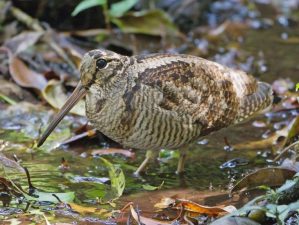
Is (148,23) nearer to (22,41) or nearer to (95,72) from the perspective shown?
(22,41)

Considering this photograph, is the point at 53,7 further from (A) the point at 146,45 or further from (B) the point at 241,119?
(B) the point at 241,119

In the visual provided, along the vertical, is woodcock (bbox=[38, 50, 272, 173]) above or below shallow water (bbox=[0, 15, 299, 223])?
above

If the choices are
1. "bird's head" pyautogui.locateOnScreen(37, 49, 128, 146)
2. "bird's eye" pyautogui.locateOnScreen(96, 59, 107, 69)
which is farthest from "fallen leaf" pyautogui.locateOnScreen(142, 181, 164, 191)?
"bird's eye" pyautogui.locateOnScreen(96, 59, 107, 69)

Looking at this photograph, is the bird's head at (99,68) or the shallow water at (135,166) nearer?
the bird's head at (99,68)

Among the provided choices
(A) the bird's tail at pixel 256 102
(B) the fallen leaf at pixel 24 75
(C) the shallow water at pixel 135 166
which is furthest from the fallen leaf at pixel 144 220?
(B) the fallen leaf at pixel 24 75

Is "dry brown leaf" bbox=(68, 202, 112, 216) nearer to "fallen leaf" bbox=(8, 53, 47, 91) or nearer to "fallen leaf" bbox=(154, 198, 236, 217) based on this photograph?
"fallen leaf" bbox=(154, 198, 236, 217)

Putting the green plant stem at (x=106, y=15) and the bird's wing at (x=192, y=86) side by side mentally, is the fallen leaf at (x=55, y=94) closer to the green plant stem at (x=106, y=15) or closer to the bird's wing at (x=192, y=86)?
the green plant stem at (x=106, y=15)

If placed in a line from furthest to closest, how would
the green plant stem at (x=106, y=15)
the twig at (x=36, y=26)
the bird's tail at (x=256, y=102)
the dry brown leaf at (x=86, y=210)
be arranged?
the green plant stem at (x=106, y=15), the twig at (x=36, y=26), the bird's tail at (x=256, y=102), the dry brown leaf at (x=86, y=210)
